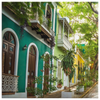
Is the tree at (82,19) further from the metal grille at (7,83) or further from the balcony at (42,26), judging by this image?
the metal grille at (7,83)

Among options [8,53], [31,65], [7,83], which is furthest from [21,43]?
[7,83]

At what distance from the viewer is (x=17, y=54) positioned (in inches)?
367

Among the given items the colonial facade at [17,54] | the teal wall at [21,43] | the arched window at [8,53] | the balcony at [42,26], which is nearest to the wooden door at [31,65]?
the colonial facade at [17,54]

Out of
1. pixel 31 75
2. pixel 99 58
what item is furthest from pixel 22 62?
pixel 99 58

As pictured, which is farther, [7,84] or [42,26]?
[42,26]

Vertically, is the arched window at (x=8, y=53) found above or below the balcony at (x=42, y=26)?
below

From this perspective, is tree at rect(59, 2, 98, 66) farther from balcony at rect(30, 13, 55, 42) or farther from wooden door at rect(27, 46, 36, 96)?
wooden door at rect(27, 46, 36, 96)

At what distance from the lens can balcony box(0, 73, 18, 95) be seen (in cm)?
726

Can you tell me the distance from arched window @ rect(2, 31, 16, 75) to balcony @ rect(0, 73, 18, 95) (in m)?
0.69

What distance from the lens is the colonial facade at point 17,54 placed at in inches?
311

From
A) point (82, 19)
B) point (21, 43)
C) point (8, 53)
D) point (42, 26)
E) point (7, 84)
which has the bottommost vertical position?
point (7, 84)

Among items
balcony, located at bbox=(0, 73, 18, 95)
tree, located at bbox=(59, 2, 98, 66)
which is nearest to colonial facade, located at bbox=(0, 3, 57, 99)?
balcony, located at bbox=(0, 73, 18, 95)

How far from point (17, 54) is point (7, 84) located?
7.03ft

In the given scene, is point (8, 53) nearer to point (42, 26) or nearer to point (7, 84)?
point (7, 84)
